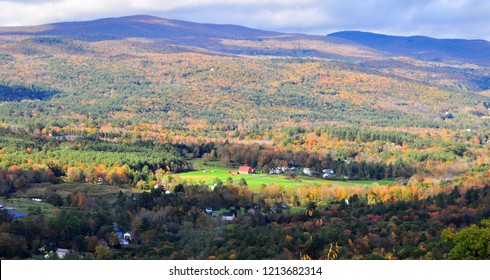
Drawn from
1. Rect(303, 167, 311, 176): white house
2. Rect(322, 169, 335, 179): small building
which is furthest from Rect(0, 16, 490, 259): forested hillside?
Rect(322, 169, 335, 179): small building

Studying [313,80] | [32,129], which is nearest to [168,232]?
[32,129]

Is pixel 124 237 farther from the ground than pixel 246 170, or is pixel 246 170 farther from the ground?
pixel 124 237

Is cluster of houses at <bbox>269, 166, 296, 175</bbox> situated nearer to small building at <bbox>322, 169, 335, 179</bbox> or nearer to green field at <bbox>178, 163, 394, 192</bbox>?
green field at <bbox>178, 163, 394, 192</bbox>

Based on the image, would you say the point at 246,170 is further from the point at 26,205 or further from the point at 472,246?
the point at 472,246

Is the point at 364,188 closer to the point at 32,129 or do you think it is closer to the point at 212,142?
the point at 212,142

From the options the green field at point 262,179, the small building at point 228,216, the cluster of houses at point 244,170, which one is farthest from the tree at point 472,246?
the cluster of houses at point 244,170

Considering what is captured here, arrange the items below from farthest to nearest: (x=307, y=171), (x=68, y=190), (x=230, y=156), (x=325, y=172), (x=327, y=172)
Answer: (x=230, y=156), (x=307, y=171), (x=325, y=172), (x=327, y=172), (x=68, y=190)

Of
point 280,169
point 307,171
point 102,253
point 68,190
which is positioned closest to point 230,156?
point 280,169

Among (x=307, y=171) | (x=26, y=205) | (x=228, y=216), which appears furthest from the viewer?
(x=307, y=171)
